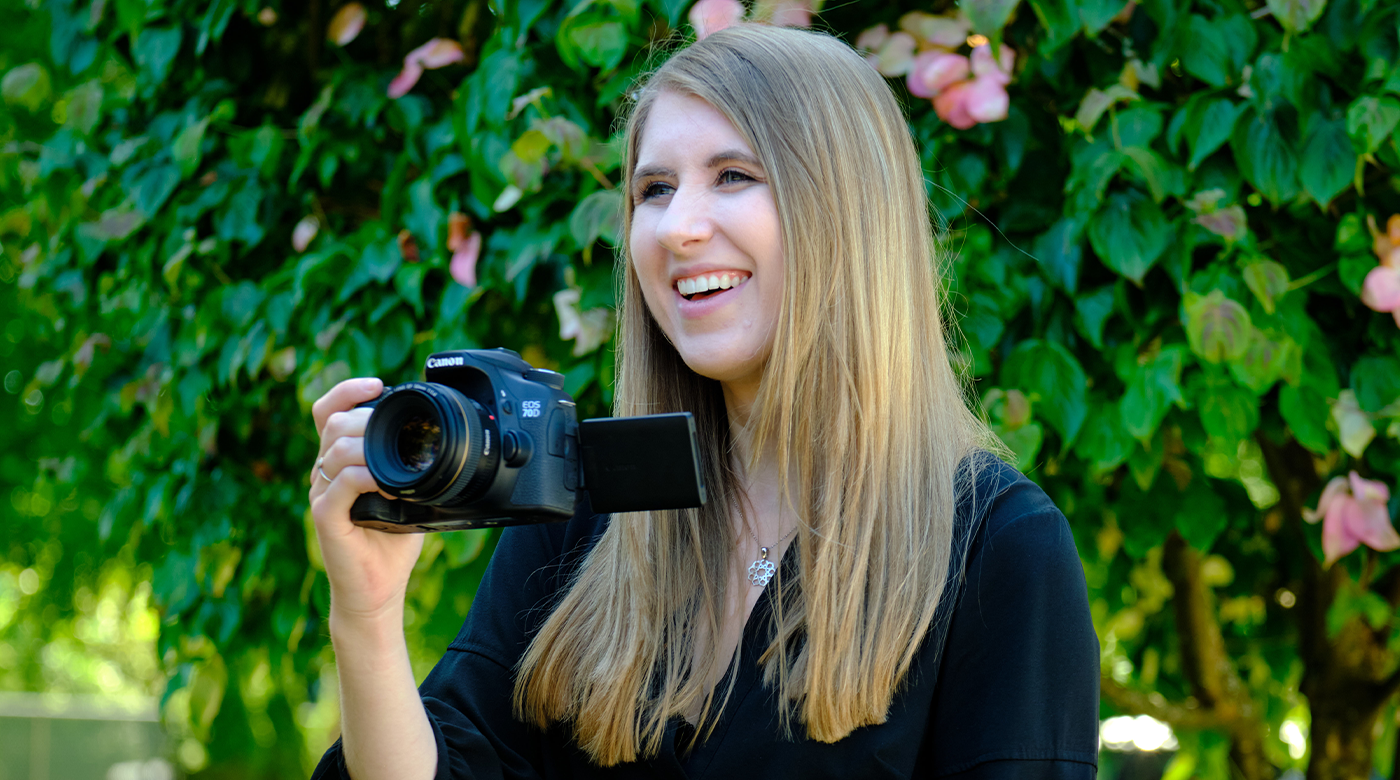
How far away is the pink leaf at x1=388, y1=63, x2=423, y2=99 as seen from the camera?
7.87 ft

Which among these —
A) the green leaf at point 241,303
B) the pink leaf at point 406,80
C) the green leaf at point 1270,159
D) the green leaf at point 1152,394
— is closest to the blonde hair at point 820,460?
the green leaf at point 1152,394

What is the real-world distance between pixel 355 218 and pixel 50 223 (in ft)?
2.95

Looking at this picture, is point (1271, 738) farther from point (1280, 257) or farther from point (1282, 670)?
point (1280, 257)

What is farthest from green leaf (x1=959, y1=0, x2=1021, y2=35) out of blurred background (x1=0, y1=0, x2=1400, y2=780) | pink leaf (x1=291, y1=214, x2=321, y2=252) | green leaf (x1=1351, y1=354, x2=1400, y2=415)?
pink leaf (x1=291, y1=214, x2=321, y2=252)

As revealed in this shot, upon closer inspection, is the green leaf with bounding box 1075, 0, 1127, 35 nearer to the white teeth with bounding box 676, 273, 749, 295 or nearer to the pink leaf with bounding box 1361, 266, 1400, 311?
the pink leaf with bounding box 1361, 266, 1400, 311

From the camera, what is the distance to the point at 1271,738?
3492 mm

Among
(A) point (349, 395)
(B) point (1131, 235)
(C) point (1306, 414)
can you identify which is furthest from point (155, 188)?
(C) point (1306, 414)

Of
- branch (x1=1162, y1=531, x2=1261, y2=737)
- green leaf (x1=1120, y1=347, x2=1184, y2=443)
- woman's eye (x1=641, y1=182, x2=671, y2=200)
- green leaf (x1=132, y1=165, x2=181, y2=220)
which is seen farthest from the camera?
branch (x1=1162, y1=531, x2=1261, y2=737)

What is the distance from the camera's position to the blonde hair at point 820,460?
4.90 feet

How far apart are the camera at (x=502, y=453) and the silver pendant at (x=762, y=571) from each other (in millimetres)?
261

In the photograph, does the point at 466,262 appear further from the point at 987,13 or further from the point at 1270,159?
the point at 1270,159

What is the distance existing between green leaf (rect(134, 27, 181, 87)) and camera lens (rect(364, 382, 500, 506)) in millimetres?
1654

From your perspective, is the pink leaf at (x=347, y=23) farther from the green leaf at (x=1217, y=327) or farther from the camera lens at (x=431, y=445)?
the green leaf at (x=1217, y=327)

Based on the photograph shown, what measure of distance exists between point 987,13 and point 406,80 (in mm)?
1152
